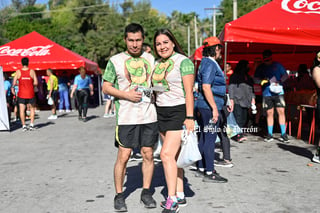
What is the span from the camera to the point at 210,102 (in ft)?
15.3

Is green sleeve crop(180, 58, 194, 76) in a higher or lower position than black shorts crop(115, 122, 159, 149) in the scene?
higher

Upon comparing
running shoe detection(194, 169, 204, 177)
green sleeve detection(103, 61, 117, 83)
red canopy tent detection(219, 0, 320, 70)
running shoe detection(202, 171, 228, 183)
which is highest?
red canopy tent detection(219, 0, 320, 70)

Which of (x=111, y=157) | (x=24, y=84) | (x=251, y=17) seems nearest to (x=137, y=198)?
(x=111, y=157)

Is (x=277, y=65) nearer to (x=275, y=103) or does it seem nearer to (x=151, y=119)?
(x=275, y=103)

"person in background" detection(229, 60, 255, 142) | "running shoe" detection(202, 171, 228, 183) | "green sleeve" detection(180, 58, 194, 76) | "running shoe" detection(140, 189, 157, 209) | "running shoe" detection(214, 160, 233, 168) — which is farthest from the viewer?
"person in background" detection(229, 60, 255, 142)

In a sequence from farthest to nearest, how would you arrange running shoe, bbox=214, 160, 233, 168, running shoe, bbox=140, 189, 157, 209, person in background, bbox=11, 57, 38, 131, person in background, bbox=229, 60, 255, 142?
person in background, bbox=11, 57, 38, 131
person in background, bbox=229, 60, 255, 142
running shoe, bbox=214, 160, 233, 168
running shoe, bbox=140, 189, 157, 209

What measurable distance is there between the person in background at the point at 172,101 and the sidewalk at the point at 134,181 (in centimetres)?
44

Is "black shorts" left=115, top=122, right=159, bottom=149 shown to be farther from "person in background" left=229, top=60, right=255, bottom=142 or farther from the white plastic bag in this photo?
"person in background" left=229, top=60, right=255, bottom=142

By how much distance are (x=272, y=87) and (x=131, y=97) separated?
482 centimetres

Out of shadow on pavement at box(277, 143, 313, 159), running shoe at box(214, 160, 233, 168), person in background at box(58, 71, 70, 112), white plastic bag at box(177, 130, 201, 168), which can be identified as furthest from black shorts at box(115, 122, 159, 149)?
person in background at box(58, 71, 70, 112)

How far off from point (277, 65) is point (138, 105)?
5003mm

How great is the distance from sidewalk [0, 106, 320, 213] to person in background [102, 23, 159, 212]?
67cm

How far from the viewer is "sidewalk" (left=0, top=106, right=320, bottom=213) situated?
13.3 ft

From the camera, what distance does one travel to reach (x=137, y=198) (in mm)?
4297
